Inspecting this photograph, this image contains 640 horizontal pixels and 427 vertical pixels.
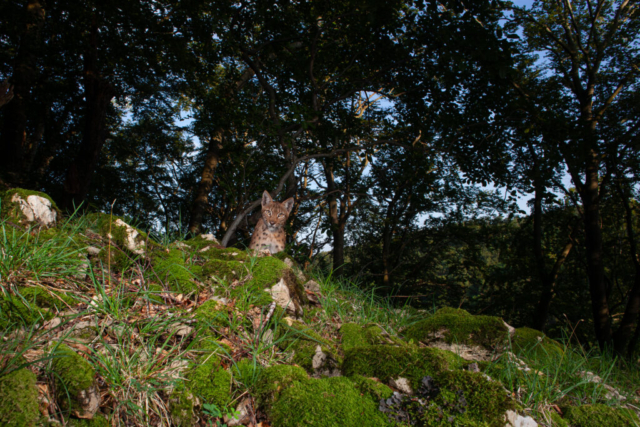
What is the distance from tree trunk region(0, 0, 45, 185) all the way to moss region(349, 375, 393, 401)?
1007cm

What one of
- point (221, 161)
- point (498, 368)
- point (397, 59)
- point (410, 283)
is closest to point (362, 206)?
point (410, 283)

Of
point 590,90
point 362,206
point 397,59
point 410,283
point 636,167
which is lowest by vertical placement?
point 410,283

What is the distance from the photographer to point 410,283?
11969 mm

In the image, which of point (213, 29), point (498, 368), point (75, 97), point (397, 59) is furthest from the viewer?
point (75, 97)

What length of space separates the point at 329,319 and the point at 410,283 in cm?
866

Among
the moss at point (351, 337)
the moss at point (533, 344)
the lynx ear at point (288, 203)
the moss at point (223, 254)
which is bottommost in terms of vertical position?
the moss at point (351, 337)

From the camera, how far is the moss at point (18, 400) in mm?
1444

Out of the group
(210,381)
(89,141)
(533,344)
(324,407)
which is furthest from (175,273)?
(89,141)

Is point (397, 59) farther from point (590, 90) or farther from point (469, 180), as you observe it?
point (590, 90)

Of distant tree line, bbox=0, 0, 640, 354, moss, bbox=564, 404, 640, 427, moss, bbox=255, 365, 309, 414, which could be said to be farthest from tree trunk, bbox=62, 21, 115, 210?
moss, bbox=564, 404, 640, 427

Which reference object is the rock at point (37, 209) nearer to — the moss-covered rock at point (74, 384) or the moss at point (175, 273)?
the moss at point (175, 273)

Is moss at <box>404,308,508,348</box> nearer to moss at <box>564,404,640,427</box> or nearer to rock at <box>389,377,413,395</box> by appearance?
moss at <box>564,404,640,427</box>

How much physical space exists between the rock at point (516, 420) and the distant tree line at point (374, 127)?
2.78m

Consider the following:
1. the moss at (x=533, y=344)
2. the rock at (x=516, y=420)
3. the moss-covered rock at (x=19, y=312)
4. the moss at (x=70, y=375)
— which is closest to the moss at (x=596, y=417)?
the rock at (x=516, y=420)
